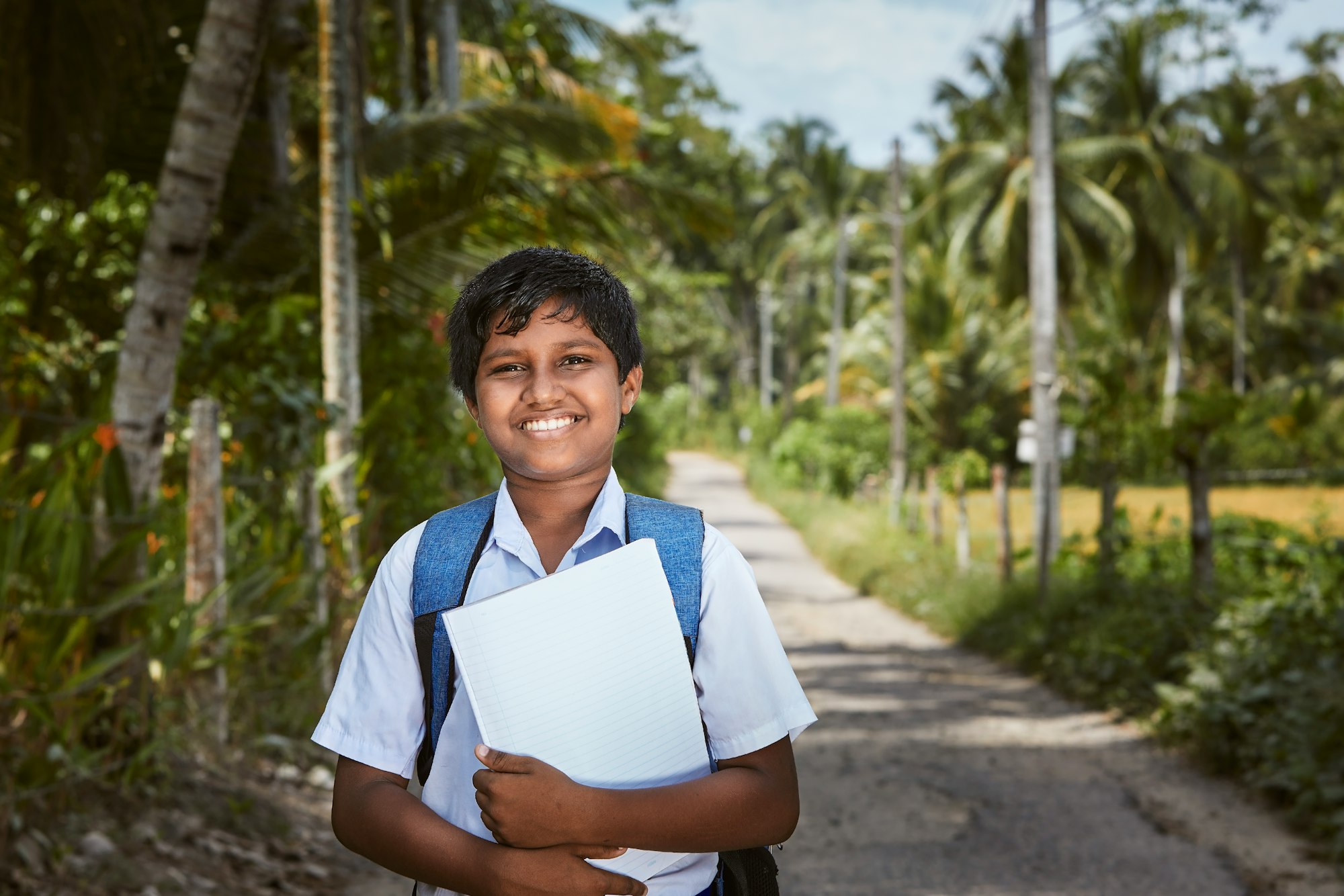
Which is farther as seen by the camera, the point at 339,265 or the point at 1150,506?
the point at 1150,506

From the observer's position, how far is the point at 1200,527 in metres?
7.94

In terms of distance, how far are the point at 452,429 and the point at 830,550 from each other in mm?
11302

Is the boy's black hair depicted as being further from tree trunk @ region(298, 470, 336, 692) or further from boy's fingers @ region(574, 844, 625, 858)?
tree trunk @ region(298, 470, 336, 692)

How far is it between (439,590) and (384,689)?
14 centimetres

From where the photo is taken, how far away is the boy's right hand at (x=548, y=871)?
4.31ft

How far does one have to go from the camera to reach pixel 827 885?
468 centimetres

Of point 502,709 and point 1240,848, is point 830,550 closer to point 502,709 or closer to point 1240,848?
point 1240,848

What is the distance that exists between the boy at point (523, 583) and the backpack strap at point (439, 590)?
14 millimetres

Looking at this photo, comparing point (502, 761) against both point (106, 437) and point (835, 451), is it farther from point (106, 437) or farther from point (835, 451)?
point (835, 451)

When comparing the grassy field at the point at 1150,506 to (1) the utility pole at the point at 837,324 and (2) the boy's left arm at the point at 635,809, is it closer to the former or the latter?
(1) the utility pole at the point at 837,324

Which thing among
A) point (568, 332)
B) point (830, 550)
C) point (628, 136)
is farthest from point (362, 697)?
point (830, 550)

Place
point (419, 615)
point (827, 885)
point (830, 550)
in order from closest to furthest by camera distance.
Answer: point (419, 615) < point (827, 885) < point (830, 550)

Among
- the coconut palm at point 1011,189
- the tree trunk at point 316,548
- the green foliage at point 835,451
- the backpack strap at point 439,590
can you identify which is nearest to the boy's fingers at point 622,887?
the backpack strap at point 439,590

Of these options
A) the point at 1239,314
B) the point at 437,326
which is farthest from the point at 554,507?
the point at 1239,314
